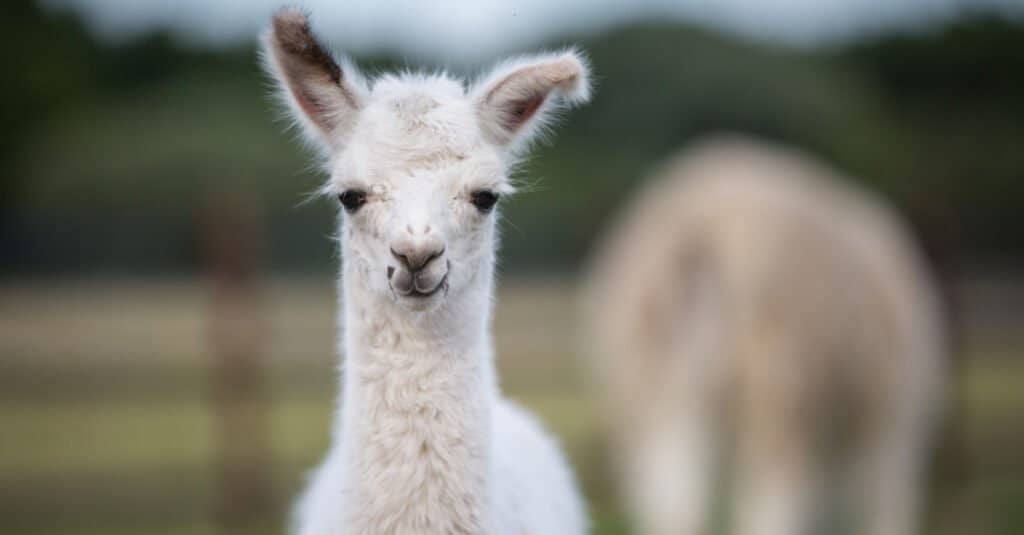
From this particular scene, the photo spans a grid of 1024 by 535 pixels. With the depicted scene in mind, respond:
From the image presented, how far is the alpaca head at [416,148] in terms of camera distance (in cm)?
266

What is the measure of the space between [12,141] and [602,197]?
12031mm

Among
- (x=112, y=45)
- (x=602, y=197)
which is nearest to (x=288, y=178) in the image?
(x=602, y=197)

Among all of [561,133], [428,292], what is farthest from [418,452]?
[561,133]

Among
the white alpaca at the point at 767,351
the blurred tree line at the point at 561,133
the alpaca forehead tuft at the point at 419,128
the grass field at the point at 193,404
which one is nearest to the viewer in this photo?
the alpaca forehead tuft at the point at 419,128

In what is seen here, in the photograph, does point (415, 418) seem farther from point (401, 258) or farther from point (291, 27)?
point (291, 27)

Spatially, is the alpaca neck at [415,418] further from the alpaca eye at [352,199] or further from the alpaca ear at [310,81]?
the alpaca ear at [310,81]

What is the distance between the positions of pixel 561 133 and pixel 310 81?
1441cm

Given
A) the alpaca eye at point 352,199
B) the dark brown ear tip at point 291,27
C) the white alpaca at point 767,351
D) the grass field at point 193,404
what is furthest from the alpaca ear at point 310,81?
the grass field at point 193,404

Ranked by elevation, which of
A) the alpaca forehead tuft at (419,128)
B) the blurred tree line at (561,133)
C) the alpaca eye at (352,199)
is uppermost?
the blurred tree line at (561,133)

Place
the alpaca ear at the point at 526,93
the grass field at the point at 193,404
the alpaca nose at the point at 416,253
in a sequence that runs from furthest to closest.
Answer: the grass field at the point at 193,404
the alpaca ear at the point at 526,93
the alpaca nose at the point at 416,253

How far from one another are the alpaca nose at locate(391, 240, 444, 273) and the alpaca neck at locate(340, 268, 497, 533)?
0.24 meters

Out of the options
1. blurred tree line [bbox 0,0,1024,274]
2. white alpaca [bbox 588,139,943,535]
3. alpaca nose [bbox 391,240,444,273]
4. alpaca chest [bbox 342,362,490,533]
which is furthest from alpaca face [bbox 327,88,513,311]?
blurred tree line [bbox 0,0,1024,274]

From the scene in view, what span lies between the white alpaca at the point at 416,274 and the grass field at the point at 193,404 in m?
4.72

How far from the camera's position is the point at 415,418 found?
9.15 ft
